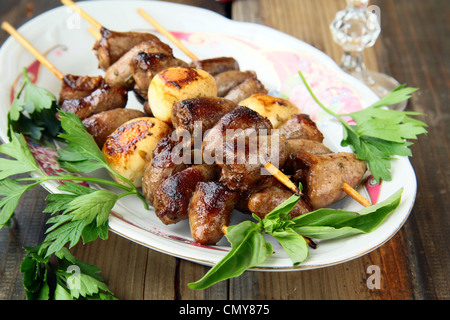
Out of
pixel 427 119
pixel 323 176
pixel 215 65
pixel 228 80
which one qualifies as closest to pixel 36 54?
pixel 215 65

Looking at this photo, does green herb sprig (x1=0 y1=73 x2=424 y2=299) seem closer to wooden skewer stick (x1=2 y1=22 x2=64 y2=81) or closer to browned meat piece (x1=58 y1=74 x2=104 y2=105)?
browned meat piece (x1=58 y1=74 x2=104 y2=105)

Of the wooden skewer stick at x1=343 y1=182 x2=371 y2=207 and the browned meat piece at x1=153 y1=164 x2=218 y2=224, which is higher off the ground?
the browned meat piece at x1=153 y1=164 x2=218 y2=224

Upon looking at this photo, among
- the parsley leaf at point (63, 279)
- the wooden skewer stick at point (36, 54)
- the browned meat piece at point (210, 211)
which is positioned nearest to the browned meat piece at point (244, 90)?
the browned meat piece at point (210, 211)

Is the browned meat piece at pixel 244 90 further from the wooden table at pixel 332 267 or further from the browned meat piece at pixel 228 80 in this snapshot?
the wooden table at pixel 332 267

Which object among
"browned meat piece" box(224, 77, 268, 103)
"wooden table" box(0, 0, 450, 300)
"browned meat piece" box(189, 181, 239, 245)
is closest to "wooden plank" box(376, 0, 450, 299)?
"wooden table" box(0, 0, 450, 300)

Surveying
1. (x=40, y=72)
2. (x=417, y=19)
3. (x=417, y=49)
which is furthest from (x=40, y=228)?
(x=417, y=19)

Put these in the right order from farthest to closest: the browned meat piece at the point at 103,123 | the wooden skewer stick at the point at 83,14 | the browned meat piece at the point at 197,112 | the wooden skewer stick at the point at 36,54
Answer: the wooden skewer stick at the point at 83,14
the wooden skewer stick at the point at 36,54
the browned meat piece at the point at 103,123
the browned meat piece at the point at 197,112
